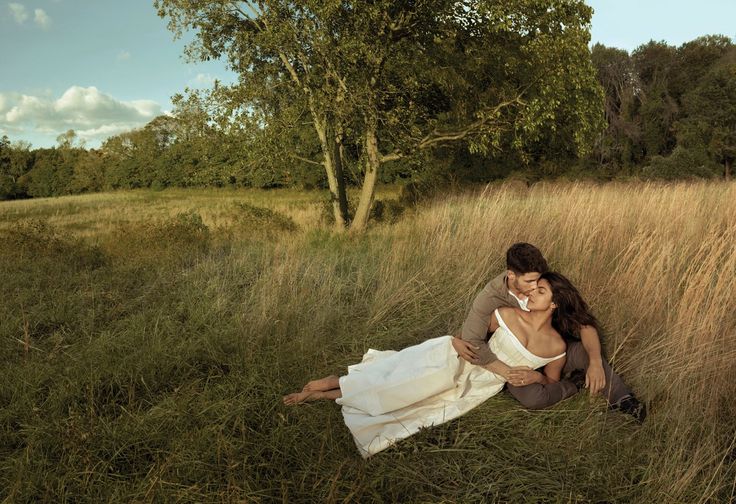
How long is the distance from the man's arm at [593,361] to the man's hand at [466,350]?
2.42 ft

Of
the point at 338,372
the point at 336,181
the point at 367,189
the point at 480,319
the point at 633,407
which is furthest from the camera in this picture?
the point at 336,181

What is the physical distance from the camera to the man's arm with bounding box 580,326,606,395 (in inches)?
123

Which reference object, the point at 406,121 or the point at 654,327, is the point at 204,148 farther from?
the point at 654,327

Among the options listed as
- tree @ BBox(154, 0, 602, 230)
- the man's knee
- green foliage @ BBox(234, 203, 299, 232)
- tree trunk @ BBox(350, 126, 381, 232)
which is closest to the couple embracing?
the man's knee

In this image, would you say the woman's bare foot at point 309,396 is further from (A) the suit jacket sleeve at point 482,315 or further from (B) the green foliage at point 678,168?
(B) the green foliage at point 678,168

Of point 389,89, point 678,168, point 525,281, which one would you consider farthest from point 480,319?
point 678,168

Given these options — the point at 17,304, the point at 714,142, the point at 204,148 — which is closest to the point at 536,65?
the point at 204,148

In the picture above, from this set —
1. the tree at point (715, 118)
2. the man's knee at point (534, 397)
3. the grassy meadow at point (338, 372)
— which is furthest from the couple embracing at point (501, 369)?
the tree at point (715, 118)

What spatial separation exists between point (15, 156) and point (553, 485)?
5753cm

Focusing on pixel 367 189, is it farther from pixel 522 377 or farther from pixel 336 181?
pixel 522 377

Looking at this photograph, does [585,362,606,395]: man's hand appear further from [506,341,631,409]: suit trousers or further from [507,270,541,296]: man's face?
[507,270,541,296]: man's face

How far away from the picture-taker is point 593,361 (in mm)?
3229

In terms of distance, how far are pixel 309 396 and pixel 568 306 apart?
72.2 inches

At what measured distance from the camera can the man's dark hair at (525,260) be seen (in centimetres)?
317
